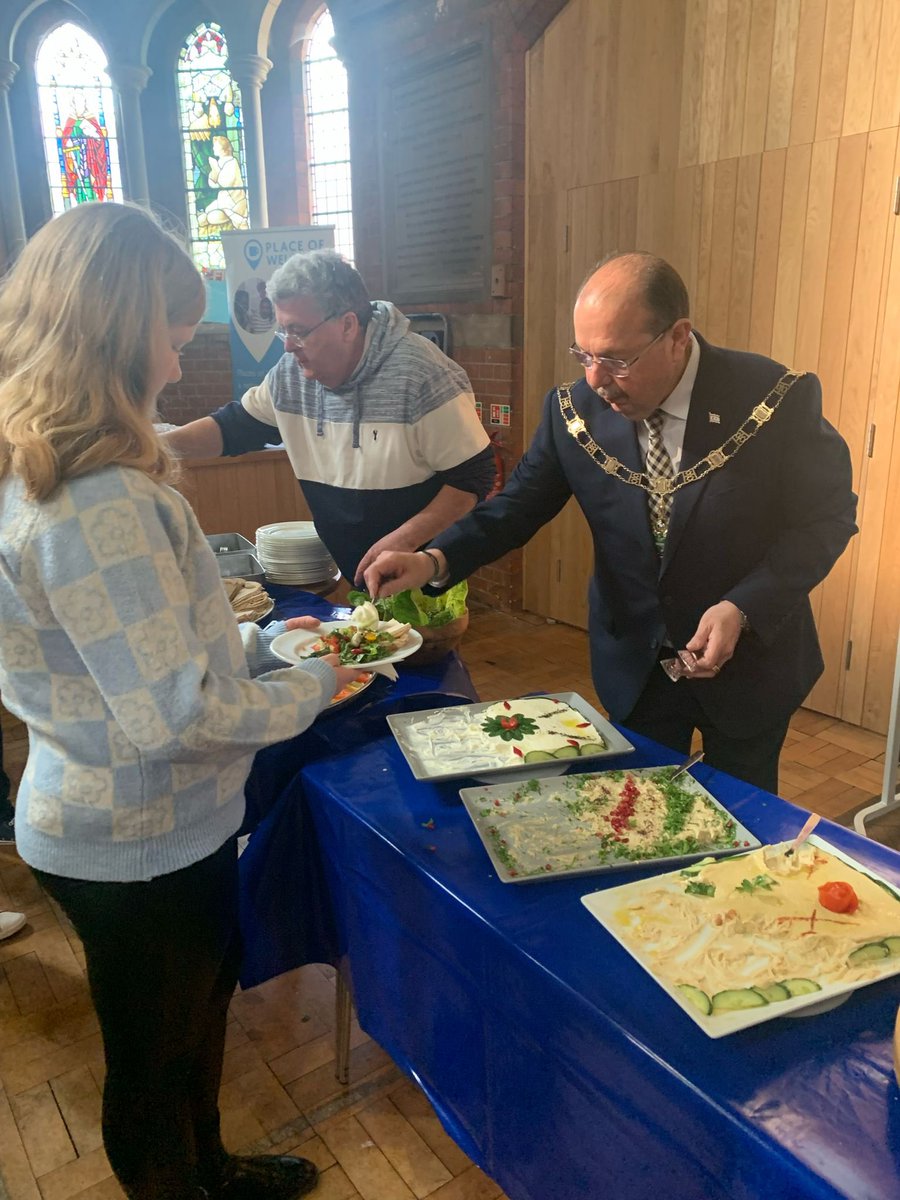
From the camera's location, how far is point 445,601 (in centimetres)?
196

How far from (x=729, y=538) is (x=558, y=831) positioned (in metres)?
0.72

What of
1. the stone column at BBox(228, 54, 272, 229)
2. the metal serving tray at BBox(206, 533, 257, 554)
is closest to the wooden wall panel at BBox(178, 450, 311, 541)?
the metal serving tray at BBox(206, 533, 257, 554)

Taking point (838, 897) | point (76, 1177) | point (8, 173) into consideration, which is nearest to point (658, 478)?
point (838, 897)

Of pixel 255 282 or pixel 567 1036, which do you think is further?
pixel 255 282

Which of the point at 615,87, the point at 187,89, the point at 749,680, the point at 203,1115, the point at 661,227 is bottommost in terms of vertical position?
the point at 203,1115

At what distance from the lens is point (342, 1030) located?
1767 mm

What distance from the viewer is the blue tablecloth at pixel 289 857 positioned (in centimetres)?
153

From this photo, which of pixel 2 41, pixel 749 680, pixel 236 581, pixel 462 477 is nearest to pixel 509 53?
pixel 462 477

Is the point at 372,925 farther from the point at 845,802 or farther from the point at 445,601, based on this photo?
the point at 845,802

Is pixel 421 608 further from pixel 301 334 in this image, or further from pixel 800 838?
pixel 800 838

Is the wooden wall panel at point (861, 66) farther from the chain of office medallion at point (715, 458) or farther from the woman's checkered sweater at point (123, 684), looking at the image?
the woman's checkered sweater at point (123, 684)

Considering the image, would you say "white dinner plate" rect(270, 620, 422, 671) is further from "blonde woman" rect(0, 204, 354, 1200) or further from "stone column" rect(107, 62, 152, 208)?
"stone column" rect(107, 62, 152, 208)

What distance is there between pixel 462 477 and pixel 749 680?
35.2 inches

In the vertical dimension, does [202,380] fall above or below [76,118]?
below
